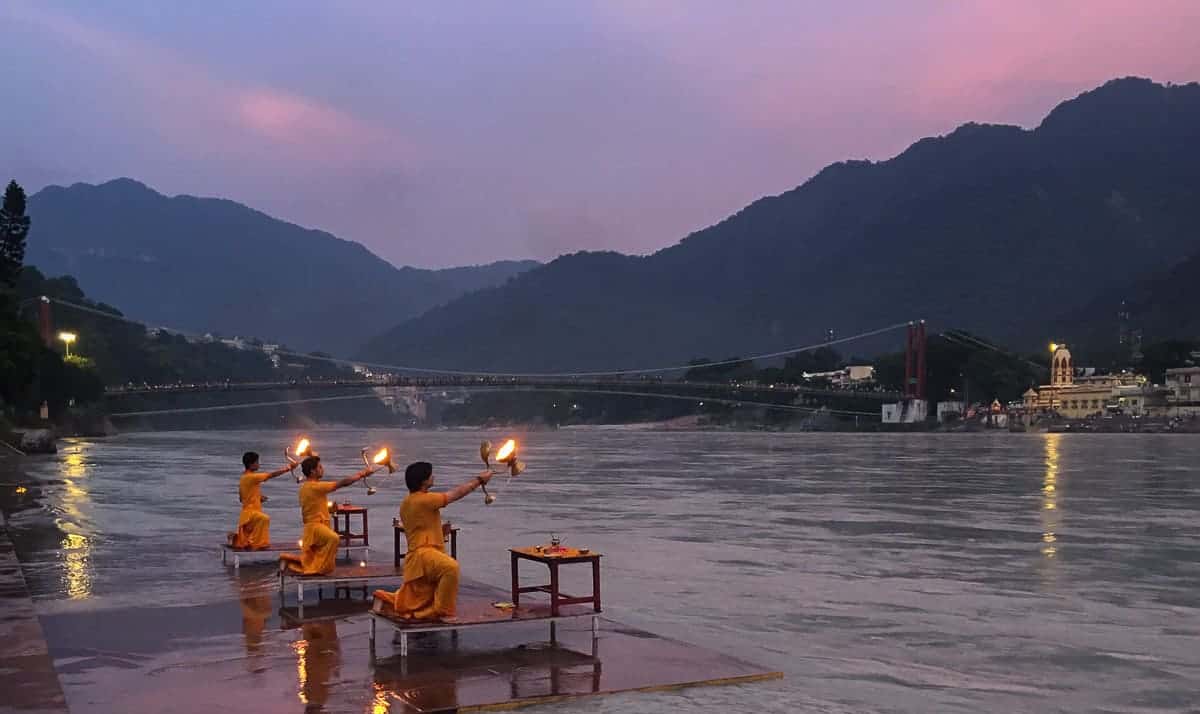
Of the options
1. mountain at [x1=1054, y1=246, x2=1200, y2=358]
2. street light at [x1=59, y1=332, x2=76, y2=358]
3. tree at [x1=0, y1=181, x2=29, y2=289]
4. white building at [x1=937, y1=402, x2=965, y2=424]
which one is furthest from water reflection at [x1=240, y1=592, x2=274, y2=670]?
mountain at [x1=1054, y1=246, x2=1200, y2=358]

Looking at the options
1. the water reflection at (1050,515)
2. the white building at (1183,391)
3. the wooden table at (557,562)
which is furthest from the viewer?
the white building at (1183,391)

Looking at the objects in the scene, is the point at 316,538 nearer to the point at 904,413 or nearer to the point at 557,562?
the point at 557,562

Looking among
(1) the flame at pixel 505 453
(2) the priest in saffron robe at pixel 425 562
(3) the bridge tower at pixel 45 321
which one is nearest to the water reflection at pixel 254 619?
(2) the priest in saffron robe at pixel 425 562

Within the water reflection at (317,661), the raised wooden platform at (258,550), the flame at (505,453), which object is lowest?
the water reflection at (317,661)

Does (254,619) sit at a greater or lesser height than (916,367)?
lesser

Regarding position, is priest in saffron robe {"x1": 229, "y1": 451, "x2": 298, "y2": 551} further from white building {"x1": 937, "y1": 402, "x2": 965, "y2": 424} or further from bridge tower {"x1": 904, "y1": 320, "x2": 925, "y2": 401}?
white building {"x1": 937, "y1": 402, "x2": 965, "y2": 424}

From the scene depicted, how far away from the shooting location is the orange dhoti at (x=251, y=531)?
40.9 feet

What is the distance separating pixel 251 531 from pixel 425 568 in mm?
5173

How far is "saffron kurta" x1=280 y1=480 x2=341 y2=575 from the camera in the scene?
10133mm

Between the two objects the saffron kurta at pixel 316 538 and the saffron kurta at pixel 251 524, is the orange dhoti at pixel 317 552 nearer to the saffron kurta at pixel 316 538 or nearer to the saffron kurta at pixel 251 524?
the saffron kurta at pixel 316 538

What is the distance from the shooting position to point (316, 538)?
400 inches

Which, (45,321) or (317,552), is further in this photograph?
(45,321)

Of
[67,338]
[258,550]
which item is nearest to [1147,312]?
[67,338]

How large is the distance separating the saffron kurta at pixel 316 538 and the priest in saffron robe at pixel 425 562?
209 cm
